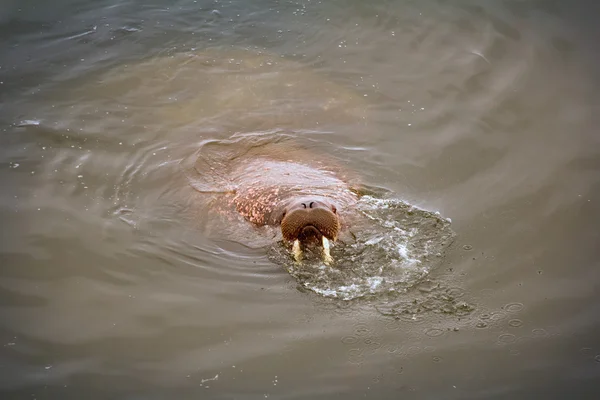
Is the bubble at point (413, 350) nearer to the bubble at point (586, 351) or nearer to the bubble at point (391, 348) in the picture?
the bubble at point (391, 348)

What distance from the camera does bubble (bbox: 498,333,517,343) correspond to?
471 cm

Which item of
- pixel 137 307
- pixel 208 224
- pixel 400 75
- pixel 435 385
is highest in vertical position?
pixel 400 75

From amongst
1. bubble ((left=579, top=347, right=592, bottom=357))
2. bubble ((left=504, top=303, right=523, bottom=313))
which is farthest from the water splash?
bubble ((left=579, top=347, right=592, bottom=357))

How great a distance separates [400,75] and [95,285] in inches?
183

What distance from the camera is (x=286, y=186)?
20.1 ft

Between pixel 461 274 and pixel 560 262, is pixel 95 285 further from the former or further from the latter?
pixel 560 262

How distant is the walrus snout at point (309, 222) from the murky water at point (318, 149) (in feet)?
0.69

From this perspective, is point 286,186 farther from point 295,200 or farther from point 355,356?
point 355,356

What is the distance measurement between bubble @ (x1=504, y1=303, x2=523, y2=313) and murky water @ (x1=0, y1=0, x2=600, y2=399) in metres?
0.02

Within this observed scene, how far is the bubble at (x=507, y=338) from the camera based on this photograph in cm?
471

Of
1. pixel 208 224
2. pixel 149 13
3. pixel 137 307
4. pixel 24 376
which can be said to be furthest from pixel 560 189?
pixel 149 13

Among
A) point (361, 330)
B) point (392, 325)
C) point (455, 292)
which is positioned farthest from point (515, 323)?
point (361, 330)

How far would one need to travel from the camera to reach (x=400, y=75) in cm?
816

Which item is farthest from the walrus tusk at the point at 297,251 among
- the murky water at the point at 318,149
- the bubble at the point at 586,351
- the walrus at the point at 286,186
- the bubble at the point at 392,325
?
the bubble at the point at 586,351
